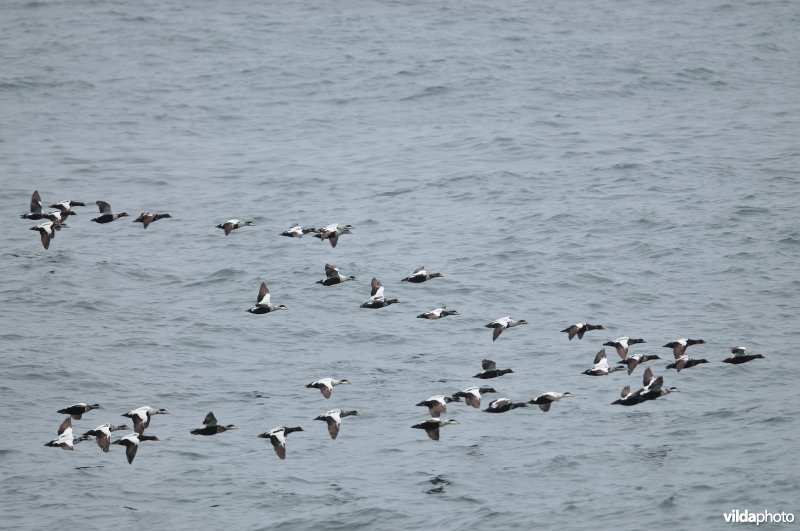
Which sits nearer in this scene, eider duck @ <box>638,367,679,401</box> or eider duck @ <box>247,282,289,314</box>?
eider duck @ <box>638,367,679,401</box>

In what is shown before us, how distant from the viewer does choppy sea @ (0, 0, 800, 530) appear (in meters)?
36.6

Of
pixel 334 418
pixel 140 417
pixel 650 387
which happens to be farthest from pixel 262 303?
pixel 650 387

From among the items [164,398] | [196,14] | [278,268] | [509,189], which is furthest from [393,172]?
[196,14]

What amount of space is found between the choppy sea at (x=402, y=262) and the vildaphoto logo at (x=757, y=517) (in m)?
0.38

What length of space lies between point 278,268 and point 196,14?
47.3 metres

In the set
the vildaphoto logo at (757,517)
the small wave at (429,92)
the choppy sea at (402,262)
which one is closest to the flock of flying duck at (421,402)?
the choppy sea at (402,262)

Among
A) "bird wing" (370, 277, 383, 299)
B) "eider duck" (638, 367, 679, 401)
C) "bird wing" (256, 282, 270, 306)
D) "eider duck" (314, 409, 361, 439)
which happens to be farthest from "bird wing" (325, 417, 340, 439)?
"eider duck" (638, 367, 679, 401)

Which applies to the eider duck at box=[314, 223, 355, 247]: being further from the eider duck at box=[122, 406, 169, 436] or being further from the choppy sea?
the eider duck at box=[122, 406, 169, 436]

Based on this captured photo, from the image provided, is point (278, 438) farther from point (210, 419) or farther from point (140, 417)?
point (140, 417)

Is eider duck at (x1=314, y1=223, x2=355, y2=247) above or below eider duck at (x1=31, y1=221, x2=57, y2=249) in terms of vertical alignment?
below

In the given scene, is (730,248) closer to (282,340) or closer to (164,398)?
(282,340)

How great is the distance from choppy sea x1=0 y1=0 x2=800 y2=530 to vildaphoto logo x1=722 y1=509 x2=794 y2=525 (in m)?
0.38

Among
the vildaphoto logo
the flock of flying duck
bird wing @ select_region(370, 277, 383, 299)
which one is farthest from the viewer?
bird wing @ select_region(370, 277, 383, 299)

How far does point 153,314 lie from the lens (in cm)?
4759
